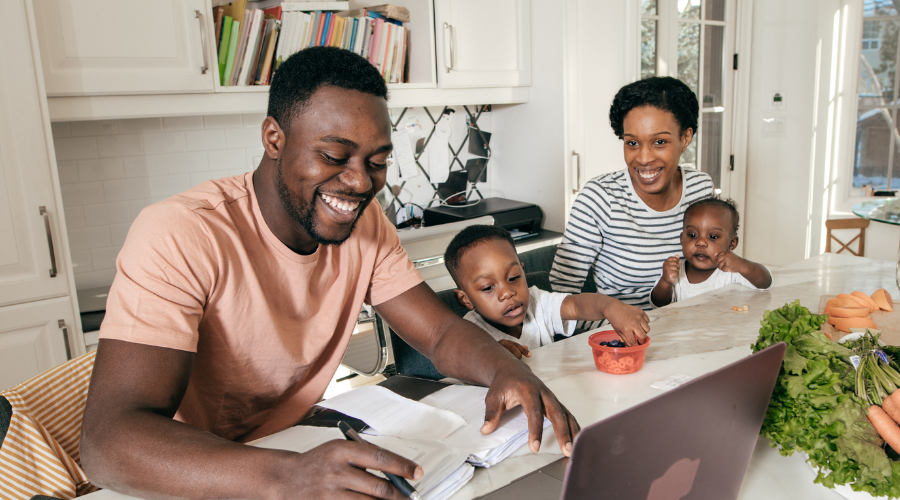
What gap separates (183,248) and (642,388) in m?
0.83

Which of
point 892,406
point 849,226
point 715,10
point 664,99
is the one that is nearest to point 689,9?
point 715,10

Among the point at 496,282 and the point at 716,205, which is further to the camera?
the point at 716,205

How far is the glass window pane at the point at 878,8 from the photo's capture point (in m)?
3.73

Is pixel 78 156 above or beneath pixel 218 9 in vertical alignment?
beneath

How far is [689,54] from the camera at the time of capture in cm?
364

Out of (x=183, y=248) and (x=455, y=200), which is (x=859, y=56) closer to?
(x=455, y=200)

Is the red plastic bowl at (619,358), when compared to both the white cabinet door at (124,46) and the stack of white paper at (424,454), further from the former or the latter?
the white cabinet door at (124,46)

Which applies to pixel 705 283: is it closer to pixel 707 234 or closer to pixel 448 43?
pixel 707 234

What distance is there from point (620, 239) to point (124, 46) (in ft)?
5.53

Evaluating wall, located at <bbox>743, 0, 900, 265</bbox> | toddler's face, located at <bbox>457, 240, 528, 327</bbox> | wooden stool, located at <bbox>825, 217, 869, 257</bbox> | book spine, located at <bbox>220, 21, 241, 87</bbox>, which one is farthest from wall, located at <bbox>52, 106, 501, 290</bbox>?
wooden stool, located at <bbox>825, 217, 869, 257</bbox>

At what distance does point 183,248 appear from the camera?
3.23 ft

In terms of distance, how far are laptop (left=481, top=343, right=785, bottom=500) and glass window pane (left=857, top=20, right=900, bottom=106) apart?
399 cm

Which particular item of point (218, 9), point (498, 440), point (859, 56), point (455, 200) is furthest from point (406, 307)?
point (859, 56)

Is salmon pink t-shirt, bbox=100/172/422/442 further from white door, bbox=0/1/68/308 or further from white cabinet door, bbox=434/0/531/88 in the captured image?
white cabinet door, bbox=434/0/531/88
